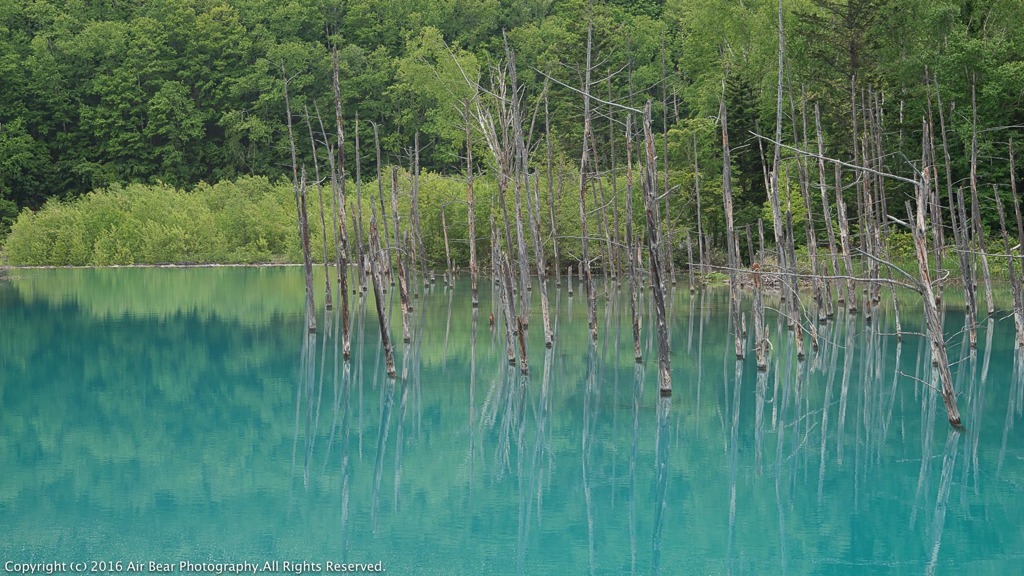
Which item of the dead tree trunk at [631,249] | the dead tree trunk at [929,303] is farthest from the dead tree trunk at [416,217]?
the dead tree trunk at [929,303]

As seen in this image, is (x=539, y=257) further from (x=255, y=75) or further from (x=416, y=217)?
(x=255, y=75)

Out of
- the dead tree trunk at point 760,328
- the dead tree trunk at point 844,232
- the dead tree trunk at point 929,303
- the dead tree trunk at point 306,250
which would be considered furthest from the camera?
the dead tree trunk at point 306,250

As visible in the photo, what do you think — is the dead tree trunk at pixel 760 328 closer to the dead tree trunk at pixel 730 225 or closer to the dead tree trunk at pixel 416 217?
the dead tree trunk at pixel 730 225

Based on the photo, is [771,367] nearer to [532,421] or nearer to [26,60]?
[532,421]

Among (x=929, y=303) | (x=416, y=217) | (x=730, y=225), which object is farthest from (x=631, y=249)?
(x=416, y=217)

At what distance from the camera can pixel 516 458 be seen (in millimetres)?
12922

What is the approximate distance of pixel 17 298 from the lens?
3819cm

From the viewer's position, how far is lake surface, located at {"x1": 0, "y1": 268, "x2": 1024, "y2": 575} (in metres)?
9.49

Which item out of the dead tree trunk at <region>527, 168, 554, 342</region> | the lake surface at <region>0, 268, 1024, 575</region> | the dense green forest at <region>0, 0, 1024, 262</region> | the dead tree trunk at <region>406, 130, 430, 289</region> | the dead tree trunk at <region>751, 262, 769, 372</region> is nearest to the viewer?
the lake surface at <region>0, 268, 1024, 575</region>

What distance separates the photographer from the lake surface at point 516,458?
31.1 ft

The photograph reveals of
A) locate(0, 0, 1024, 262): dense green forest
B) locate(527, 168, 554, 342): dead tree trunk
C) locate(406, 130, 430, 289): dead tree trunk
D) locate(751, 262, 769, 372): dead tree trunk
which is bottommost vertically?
locate(751, 262, 769, 372): dead tree trunk

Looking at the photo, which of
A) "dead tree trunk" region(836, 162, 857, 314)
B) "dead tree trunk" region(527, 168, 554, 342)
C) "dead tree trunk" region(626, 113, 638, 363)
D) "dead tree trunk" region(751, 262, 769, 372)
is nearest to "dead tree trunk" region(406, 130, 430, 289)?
"dead tree trunk" region(527, 168, 554, 342)

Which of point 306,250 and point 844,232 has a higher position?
point 844,232

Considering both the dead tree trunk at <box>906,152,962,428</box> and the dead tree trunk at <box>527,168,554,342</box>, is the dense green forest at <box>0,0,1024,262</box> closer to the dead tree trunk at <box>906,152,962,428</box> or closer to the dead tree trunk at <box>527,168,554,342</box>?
the dead tree trunk at <box>527,168,554,342</box>
